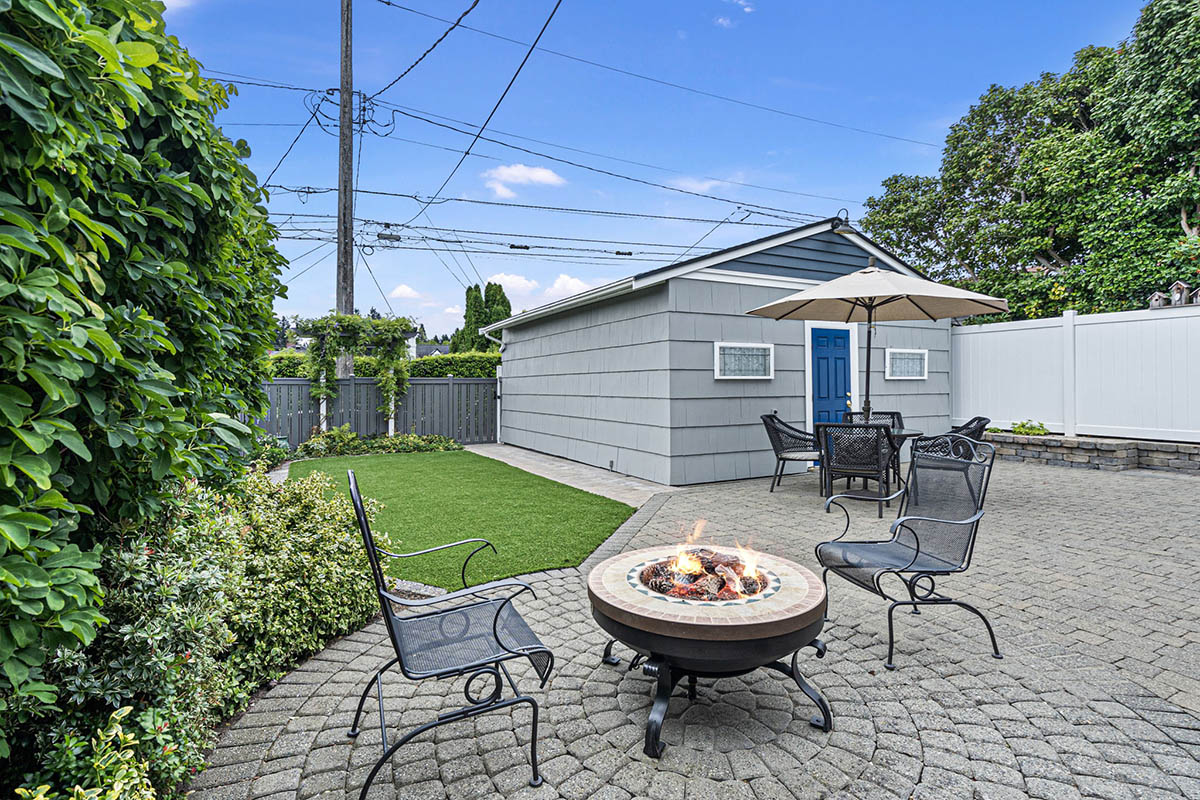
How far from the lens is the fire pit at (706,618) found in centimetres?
212

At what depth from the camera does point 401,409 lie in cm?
1255

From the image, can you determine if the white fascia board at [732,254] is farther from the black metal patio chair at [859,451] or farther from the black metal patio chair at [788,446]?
the black metal patio chair at [859,451]

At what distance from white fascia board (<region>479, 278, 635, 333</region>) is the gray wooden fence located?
211cm

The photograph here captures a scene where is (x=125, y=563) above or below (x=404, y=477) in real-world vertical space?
above

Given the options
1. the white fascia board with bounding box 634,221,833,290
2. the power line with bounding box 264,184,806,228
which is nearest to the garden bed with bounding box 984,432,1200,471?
the white fascia board with bounding box 634,221,833,290

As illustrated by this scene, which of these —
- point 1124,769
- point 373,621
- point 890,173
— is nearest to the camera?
point 1124,769

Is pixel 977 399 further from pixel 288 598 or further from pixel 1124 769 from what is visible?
pixel 288 598

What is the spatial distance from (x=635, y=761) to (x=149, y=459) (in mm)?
1876

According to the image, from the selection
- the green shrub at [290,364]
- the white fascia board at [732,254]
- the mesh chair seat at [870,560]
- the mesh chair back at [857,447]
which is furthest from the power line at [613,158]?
the mesh chair seat at [870,560]

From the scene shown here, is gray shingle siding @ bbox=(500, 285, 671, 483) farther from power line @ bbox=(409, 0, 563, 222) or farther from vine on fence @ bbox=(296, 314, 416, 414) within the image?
power line @ bbox=(409, 0, 563, 222)

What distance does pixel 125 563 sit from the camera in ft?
5.98

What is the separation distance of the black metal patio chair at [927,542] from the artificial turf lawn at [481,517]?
2071 millimetres

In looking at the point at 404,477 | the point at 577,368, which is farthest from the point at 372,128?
the point at 404,477

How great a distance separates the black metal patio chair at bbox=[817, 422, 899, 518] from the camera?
5.96 m
